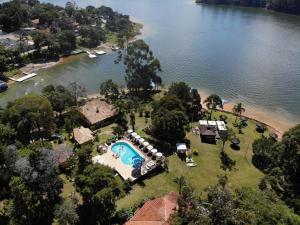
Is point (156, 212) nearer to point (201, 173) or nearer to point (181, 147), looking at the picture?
point (201, 173)

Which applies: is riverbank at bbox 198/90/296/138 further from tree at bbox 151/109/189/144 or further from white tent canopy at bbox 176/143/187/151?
white tent canopy at bbox 176/143/187/151

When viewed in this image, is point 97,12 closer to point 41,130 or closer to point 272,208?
point 41,130

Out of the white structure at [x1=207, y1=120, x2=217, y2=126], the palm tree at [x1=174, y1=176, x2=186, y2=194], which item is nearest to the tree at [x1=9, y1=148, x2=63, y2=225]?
the palm tree at [x1=174, y1=176, x2=186, y2=194]

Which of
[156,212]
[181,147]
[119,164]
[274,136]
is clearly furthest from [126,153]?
[274,136]

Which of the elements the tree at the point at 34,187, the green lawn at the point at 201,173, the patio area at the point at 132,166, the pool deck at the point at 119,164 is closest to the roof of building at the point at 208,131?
the green lawn at the point at 201,173

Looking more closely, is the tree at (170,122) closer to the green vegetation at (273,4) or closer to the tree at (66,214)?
the tree at (66,214)

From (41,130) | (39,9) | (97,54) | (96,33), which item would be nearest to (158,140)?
(41,130)
